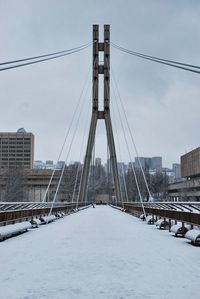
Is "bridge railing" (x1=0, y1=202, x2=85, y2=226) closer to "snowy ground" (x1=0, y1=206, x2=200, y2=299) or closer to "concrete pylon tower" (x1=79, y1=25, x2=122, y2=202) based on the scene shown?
"snowy ground" (x1=0, y1=206, x2=200, y2=299)

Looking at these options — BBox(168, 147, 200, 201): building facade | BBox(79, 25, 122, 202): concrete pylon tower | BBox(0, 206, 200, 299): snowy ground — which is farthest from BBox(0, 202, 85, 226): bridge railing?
BBox(168, 147, 200, 201): building facade

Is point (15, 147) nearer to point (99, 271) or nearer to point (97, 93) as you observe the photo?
point (97, 93)

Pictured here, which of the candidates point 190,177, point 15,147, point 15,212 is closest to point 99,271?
point 15,212

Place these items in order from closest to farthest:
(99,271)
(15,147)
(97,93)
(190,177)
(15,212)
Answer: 1. (99,271)
2. (15,212)
3. (97,93)
4. (190,177)
5. (15,147)

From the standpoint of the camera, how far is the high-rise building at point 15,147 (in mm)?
117500

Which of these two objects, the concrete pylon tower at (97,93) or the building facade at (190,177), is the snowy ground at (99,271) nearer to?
the concrete pylon tower at (97,93)

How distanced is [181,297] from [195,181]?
8055 centimetres

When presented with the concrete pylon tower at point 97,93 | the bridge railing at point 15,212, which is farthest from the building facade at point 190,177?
the bridge railing at point 15,212

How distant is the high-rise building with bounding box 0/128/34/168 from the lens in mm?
117500

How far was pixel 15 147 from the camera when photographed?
389 feet

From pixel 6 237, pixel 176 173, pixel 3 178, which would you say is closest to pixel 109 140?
pixel 3 178

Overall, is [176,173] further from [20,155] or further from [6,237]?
[6,237]

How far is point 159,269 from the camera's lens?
24.0 ft

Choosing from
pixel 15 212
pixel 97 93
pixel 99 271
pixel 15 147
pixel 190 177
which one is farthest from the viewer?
pixel 15 147
